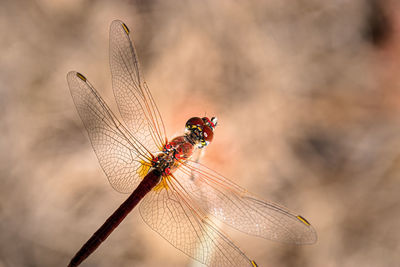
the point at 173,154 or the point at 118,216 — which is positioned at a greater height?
the point at 173,154

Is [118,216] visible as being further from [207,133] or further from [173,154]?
[207,133]

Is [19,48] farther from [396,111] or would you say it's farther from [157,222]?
[396,111]

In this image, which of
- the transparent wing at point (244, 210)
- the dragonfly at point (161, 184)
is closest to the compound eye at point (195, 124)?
the dragonfly at point (161, 184)

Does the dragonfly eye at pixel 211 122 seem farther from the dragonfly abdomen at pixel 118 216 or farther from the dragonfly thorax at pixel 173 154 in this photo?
the dragonfly abdomen at pixel 118 216

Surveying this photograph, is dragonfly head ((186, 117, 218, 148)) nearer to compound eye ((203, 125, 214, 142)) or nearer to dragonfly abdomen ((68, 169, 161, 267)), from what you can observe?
compound eye ((203, 125, 214, 142))

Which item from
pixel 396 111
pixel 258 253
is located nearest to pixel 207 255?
pixel 258 253

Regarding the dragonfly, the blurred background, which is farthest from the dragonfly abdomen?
the blurred background

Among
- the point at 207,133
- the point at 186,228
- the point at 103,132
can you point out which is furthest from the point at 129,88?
the point at 186,228
